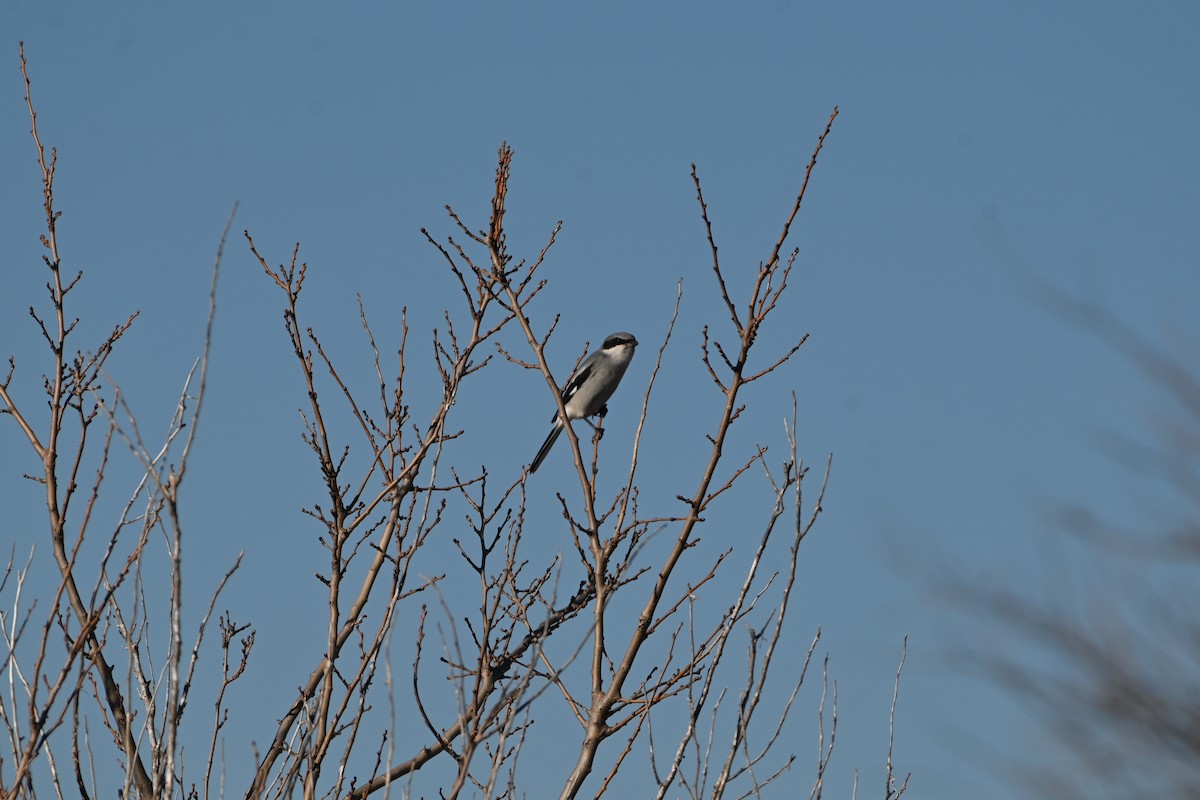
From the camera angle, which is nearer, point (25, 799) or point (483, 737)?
point (25, 799)

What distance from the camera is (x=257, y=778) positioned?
13.2 feet

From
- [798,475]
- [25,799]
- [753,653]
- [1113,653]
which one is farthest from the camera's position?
[798,475]

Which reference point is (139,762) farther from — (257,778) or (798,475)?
(798,475)

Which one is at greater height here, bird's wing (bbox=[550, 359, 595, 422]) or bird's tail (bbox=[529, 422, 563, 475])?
bird's wing (bbox=[550, 359, 595, 422])

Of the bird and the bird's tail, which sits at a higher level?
the bird

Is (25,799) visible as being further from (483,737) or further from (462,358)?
(462,358)

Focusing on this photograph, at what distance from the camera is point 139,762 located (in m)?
4.61

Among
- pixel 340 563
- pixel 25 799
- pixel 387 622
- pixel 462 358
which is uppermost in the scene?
pixel 462 358

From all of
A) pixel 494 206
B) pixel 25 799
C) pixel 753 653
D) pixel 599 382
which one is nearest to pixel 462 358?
pixel 494 206

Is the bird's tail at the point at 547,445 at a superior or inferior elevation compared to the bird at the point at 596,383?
inferior

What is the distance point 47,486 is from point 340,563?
101cm

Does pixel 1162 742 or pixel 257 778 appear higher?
pixel 257 778

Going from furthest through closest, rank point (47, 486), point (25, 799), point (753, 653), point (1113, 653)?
point (47, 486)
point (753, 653)
point (25, 799)
point (1113, 653)

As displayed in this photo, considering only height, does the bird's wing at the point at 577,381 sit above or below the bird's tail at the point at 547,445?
above
